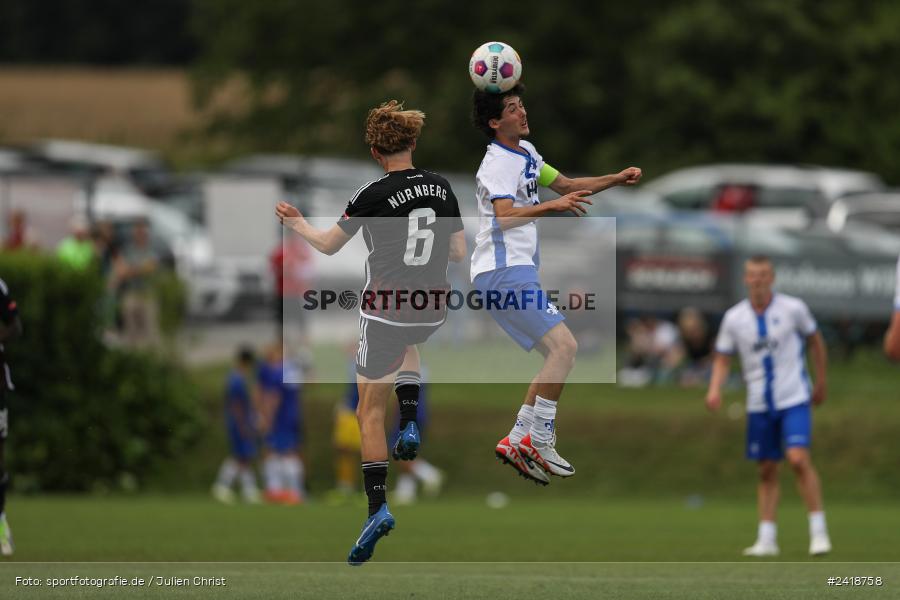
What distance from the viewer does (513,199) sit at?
11.1 metres

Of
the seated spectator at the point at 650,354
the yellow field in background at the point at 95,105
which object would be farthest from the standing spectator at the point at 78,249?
the yellow field in background at the point at 95,105

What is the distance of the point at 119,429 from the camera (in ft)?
78.4

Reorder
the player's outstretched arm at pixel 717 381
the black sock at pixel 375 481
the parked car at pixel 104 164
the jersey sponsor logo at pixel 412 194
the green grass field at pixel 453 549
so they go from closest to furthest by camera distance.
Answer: the jersey sponsor logo at pixel 412 194
the black sock at pixel 375 481
the green grass field at pixel 453 549
the player's outstretched arm at pixel 717 381
the parked car at pixel 104 164

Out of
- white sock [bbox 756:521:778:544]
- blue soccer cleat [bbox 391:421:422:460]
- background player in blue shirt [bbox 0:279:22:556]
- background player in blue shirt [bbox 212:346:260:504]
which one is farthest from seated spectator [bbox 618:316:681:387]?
blue soccer cleat [bbox 391:421:422:460]

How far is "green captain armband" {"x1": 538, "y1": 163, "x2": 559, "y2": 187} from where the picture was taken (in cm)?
1150

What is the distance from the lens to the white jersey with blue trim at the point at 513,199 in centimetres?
1117

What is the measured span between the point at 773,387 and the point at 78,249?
37.8 feet

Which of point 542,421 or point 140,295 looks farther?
point 140,295

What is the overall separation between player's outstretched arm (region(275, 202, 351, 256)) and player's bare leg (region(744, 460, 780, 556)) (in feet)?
18.9

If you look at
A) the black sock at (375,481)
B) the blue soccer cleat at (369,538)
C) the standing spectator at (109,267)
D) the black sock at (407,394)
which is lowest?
the blue soccer cleat at (369,538)

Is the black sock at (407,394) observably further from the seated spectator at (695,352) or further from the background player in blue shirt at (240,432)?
the seated spectator at (695,352)

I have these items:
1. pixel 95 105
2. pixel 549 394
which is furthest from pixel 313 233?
pixel 95 105

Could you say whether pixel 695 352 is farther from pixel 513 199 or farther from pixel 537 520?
pixel 513 199

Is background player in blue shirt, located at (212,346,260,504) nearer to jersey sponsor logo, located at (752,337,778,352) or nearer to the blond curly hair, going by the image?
jersey sponsor logo, located at (752,337,778,352)
